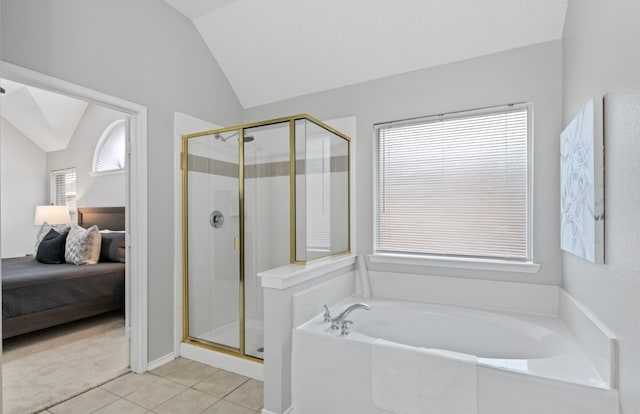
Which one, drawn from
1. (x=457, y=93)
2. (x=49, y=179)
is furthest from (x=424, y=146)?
(x=49, y=179)

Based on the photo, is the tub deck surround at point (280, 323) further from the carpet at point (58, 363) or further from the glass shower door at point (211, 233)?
the carpet at point (58, 363)

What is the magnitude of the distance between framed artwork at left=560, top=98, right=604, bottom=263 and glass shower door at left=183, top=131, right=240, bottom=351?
2246mm

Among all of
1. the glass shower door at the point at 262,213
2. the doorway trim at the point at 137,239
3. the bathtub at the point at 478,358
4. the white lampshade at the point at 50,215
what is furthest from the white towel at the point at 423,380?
the white lampshade at the point at 50,215

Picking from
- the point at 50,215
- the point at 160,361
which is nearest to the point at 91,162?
the point at 50,215

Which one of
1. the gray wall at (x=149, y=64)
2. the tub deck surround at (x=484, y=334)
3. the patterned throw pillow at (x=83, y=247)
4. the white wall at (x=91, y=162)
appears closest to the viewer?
the tub deck surround at (x=484, y=334)

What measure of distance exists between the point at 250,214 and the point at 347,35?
64.4 inches

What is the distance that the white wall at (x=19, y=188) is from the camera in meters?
5.28

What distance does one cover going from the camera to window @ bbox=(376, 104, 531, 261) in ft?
7.60

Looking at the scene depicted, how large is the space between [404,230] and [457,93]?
1.15 metres

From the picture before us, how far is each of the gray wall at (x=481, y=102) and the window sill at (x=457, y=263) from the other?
54 mm

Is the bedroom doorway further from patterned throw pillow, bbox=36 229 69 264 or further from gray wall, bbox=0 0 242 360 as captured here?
patterned throw pillow, bbox=36 229 69 264

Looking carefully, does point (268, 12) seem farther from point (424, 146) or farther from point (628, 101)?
point (628, 101)

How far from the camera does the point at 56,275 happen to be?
10.4 ft

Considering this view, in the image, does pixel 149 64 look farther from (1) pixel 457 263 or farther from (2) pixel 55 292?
(1) pixel 457 263
